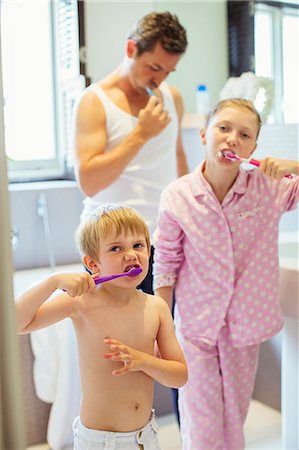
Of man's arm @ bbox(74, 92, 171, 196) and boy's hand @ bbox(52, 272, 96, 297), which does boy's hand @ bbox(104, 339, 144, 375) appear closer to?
boy's hand @ bbox(52, 272, 96, 297)

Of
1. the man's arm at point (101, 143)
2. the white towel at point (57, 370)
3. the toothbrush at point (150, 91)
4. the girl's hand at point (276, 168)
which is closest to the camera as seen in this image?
the girl's hand at point (276, 168)

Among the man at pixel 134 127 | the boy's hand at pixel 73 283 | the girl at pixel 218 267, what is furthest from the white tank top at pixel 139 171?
the boy's hand at pixel 73 283

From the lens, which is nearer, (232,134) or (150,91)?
(232,134)

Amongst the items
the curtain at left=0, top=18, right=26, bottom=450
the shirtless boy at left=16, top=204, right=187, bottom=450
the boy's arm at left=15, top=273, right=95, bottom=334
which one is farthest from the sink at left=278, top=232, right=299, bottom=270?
the curtain at left=0, top=18, right=26, bottom=450

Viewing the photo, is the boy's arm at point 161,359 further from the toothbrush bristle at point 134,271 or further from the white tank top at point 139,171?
the white tank top at point 139,171

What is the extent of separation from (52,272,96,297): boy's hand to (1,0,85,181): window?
3.96ft

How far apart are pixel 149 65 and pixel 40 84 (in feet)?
2.96

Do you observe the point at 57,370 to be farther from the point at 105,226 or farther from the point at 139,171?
the point at 105,226

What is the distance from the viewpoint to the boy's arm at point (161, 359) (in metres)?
0.93

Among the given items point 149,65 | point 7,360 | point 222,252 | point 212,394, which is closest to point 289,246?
point 222,252

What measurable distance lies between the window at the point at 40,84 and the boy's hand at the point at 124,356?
1.23 metres

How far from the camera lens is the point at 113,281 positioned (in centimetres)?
96

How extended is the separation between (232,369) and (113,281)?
448 mm

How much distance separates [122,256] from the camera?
0.95 metres
